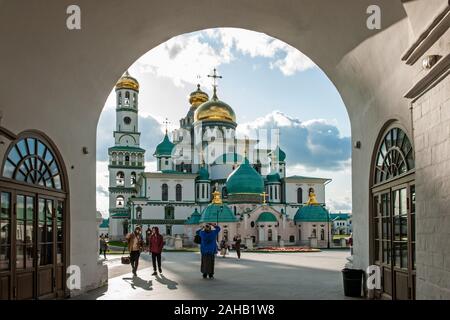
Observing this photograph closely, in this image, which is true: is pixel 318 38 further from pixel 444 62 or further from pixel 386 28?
pixel 444 62

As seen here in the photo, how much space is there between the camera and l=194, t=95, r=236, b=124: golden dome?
69.7 m

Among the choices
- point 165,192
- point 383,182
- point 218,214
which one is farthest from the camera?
point 165,192

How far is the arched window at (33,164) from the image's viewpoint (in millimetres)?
8375

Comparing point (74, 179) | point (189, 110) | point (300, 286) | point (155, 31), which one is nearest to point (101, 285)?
point (74, 179)

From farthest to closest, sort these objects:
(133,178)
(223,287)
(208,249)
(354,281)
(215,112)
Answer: (133,178)
(215,112)
(208,249)
(223,287)
(354,281)

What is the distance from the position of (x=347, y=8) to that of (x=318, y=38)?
195cm

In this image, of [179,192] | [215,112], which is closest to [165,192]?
[179,192]

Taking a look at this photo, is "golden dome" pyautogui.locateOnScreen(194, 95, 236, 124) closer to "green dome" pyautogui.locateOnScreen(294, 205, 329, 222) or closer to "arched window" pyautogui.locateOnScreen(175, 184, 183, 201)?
"arched window" pyautogui.locateOnScreen(175, 184, 183, 201)

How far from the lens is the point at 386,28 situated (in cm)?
872

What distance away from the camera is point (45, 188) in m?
9.62

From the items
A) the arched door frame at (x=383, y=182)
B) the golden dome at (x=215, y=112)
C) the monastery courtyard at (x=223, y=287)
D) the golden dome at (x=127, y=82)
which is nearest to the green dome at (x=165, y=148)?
the golden dome at (x=215, y=112)

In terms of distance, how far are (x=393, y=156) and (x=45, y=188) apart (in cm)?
651

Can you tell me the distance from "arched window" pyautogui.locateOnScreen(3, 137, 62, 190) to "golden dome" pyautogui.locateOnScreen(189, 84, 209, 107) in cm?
7239

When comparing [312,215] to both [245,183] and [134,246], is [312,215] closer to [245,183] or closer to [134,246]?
[245,183]
